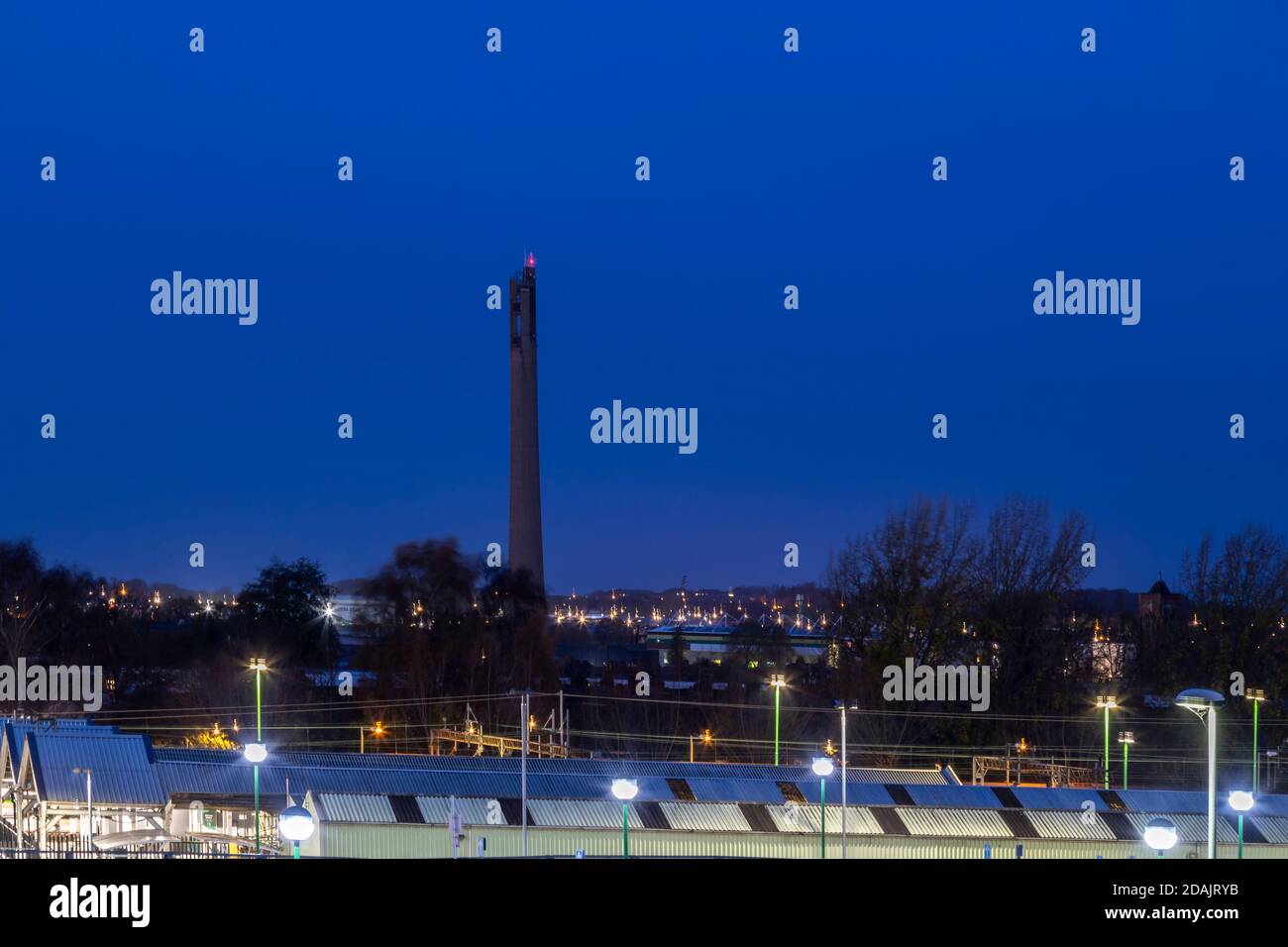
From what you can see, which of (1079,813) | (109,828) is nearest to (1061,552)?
(1079,813)

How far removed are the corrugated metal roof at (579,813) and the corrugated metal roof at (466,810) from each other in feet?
2.20

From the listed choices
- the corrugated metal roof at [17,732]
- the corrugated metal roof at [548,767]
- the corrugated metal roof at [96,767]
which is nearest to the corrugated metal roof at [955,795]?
the corrugated metal roof at [548,767]

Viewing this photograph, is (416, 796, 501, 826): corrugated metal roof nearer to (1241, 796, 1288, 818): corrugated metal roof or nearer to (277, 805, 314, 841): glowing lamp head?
(277, 805, 314, 841): glowing lamp head

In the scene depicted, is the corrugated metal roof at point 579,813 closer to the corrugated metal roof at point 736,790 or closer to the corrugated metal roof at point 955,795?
the corrugated metal roof at point 736,790

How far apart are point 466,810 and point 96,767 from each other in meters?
5.68

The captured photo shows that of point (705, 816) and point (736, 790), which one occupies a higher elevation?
point (705, 816)

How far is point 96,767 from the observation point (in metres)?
21.0

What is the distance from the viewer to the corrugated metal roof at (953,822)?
21.1 m

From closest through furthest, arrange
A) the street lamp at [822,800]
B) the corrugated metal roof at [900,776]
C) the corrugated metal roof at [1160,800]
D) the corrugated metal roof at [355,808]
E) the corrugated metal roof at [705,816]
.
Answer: the street lamp at [822,800] < the corrugated metal roof at [355,808] < the corrugated metal roof at [705,816] < the corrugated metal roof at [1160,800] < the corrugated metal roof at [900,776]

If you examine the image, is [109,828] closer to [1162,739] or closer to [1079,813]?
[1079,813]

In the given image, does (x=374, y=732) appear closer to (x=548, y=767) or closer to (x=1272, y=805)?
(x=548, y=767)

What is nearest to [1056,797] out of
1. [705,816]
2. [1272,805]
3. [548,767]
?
[1272,805]
